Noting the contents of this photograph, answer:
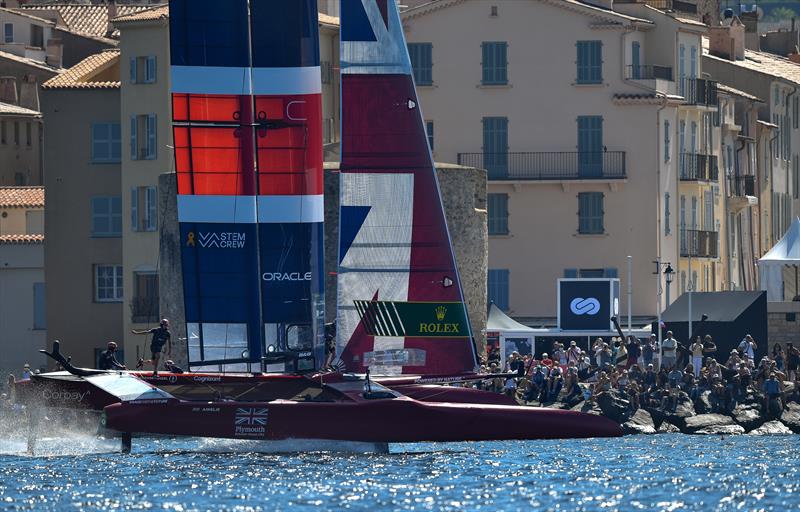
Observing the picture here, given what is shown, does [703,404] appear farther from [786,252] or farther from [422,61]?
[422,61]

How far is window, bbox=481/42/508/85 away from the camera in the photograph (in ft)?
240

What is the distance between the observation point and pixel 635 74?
2891 inches

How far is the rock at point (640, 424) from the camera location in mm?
54656

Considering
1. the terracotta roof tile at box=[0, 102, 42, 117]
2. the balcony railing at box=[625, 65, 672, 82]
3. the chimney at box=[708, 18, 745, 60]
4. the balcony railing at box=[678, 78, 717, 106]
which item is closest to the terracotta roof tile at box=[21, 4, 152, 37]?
the terracotta roof tile at box=[0, 102, 42, 117]

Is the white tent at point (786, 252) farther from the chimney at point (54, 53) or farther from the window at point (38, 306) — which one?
the chimney at point (54, 53)

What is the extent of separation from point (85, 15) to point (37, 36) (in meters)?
3.10

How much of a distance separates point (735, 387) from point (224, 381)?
56.7ft

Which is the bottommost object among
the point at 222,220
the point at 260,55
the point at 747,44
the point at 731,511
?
the point at 731,511

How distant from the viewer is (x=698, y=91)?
77062 mm

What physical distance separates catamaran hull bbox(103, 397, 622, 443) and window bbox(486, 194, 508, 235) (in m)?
31.5

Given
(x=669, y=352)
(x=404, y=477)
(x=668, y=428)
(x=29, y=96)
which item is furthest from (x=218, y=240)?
(x=29, y=96)

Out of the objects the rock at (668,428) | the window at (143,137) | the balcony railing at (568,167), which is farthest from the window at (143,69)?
the rock at (668,428)

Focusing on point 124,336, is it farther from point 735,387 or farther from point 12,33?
point 12,33

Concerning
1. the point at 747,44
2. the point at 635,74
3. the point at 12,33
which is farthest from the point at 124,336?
the point at 747,44
